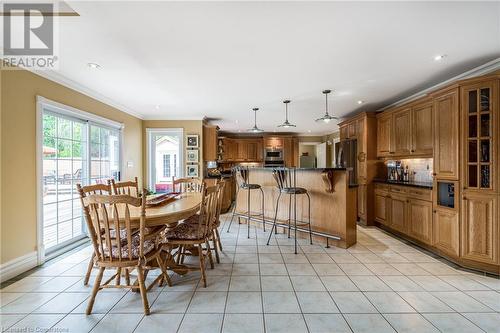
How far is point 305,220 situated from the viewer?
3.78 metres

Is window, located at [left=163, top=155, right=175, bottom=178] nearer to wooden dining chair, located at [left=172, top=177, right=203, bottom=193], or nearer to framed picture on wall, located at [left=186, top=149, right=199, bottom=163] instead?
framed picture on wall, located at [left=186, top=149, right=199, bottom=163]

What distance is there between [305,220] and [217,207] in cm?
169

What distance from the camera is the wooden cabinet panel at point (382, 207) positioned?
4000mm

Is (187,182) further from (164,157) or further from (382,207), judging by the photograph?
(382,207)

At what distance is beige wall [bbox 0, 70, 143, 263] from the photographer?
7.62 ft

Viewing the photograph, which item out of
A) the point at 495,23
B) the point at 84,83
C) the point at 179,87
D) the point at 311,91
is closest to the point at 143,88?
the point at 179,87

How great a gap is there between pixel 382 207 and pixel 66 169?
5315 millimetres

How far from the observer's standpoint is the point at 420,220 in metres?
3.25

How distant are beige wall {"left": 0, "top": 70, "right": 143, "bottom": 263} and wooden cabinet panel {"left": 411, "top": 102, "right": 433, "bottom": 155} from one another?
526cm

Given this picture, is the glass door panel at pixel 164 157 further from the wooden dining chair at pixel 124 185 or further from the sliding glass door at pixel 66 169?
the wooden dining chair at pixel 124 185

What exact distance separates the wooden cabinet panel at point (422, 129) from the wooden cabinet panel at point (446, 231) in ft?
3.25

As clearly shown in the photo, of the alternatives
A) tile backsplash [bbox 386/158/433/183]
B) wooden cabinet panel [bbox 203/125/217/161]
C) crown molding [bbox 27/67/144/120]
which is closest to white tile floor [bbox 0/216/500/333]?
tile backsplash [bbox 386/158/433/183]

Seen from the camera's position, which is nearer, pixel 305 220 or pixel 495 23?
pixel 495 23

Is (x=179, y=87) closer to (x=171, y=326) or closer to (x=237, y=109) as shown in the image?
(x=237, y=109)
